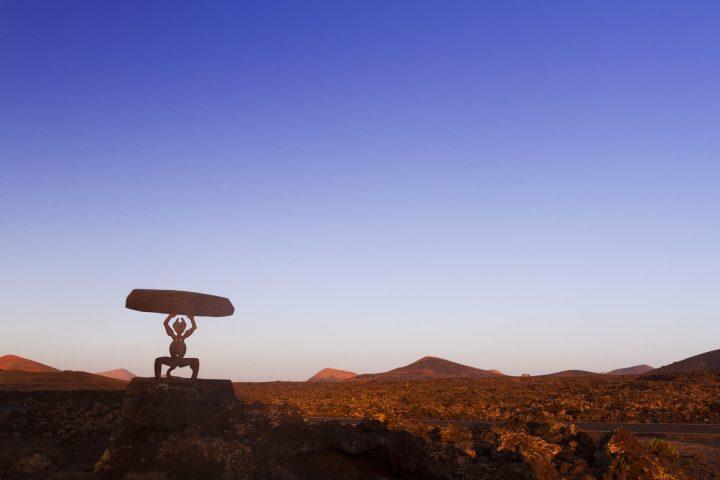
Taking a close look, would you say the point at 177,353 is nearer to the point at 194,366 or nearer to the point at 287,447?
the point at 194,366

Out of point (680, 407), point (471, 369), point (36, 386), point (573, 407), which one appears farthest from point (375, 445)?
point (471, 369)

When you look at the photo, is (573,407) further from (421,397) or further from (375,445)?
(375,445)

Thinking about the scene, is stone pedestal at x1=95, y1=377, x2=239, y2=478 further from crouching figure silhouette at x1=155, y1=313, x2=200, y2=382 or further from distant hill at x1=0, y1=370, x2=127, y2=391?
distant hill at x1=0, y1=370, x2=127, y2=391

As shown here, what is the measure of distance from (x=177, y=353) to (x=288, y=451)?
3.97 metres

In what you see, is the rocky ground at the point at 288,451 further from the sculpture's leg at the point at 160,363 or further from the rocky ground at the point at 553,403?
the rocky ground at the point at 553,403

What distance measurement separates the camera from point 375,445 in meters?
11.5

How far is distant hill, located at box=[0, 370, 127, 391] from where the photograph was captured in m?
52.4

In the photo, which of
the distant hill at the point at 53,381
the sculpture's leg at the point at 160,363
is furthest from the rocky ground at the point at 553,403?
the distant hill at the point at 53,381

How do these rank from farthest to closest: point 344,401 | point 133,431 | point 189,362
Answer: point 344,401 → point 189,362 → point 133,431

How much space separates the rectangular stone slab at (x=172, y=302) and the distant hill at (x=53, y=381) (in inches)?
1679

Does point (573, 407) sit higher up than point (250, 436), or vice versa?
point (573, 407)

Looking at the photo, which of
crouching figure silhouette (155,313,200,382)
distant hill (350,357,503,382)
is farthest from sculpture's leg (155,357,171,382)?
distant hill (350,357,503,382)

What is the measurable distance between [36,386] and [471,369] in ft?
267

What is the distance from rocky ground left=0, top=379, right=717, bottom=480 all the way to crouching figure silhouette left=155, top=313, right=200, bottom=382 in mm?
1243
